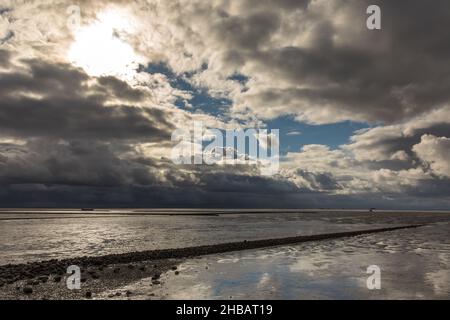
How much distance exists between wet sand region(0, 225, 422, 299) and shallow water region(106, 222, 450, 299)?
1664 mm

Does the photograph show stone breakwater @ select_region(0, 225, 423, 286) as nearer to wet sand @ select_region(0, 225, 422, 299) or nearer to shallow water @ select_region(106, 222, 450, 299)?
wet sand @ select_region(0, 225, 422, 299)

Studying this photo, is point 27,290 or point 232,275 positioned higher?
point 27,290

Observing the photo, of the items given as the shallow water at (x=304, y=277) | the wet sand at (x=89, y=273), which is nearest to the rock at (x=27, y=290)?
the wet sand at (x=89, y=273)

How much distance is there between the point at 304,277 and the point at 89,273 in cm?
1520

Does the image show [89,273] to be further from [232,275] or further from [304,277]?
[304,277]

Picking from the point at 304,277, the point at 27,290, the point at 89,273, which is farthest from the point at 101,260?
the point at 304,277

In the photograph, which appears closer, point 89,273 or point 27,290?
point 27,290

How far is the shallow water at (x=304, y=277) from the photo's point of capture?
65.7 ft

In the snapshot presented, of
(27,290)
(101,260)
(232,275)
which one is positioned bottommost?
(101,260)

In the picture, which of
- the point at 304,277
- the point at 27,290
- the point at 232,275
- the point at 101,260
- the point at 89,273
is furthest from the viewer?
the point at 101,260

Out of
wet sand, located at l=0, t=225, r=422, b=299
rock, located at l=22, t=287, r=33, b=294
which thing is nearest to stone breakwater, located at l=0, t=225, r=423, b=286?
wet sand, located at l=0, t=225, r=422, b=299

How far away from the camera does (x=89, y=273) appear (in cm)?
2600
